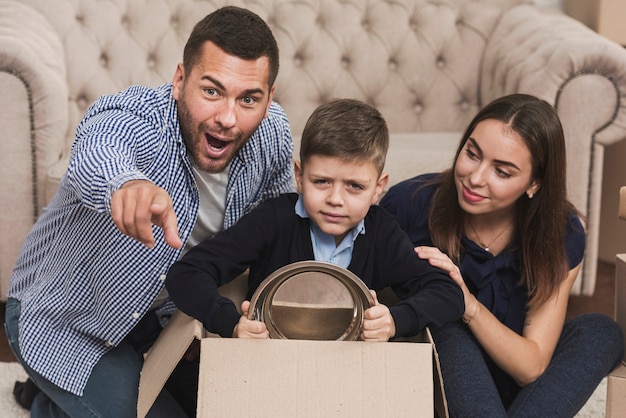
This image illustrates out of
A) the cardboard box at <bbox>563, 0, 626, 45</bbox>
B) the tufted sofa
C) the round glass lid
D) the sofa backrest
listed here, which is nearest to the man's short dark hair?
the round glass lid

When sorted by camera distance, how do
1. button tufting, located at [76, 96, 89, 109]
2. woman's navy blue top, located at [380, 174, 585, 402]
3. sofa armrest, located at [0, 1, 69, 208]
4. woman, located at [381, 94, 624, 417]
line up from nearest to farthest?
woman, located at [381, 94, 624, 417] → woman's navy blue top, located at [380, 174, 585, 402] → sofa armrest, located at [0, 1, 69, 208] → button tufting, located at [76, 96, 89, 109]

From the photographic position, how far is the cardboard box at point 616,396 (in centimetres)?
149

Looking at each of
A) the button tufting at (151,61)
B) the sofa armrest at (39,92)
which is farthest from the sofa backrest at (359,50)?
the sofa armrest at (39,92)

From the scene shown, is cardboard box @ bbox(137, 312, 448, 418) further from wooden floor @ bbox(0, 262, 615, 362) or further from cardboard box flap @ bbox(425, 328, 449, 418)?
wooden floor @ bbox(0, 262, 615, 362)

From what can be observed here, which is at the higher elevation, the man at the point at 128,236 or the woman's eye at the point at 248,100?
the woman's eye at the point at 248,100

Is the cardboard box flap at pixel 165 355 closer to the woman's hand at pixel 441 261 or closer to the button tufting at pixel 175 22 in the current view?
the woman's hand at pixel 441 261

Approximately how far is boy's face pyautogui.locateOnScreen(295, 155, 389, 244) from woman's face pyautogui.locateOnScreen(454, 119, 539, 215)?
242 millimetres

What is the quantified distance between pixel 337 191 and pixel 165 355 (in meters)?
0.40

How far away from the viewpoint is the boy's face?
150cm

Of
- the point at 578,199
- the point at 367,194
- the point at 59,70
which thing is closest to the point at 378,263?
the point at 367,194

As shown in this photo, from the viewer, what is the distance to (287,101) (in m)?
2.92

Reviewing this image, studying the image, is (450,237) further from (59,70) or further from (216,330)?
(59,70)

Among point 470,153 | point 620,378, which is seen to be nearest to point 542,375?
point 620,378

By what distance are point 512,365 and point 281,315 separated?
503 mm
